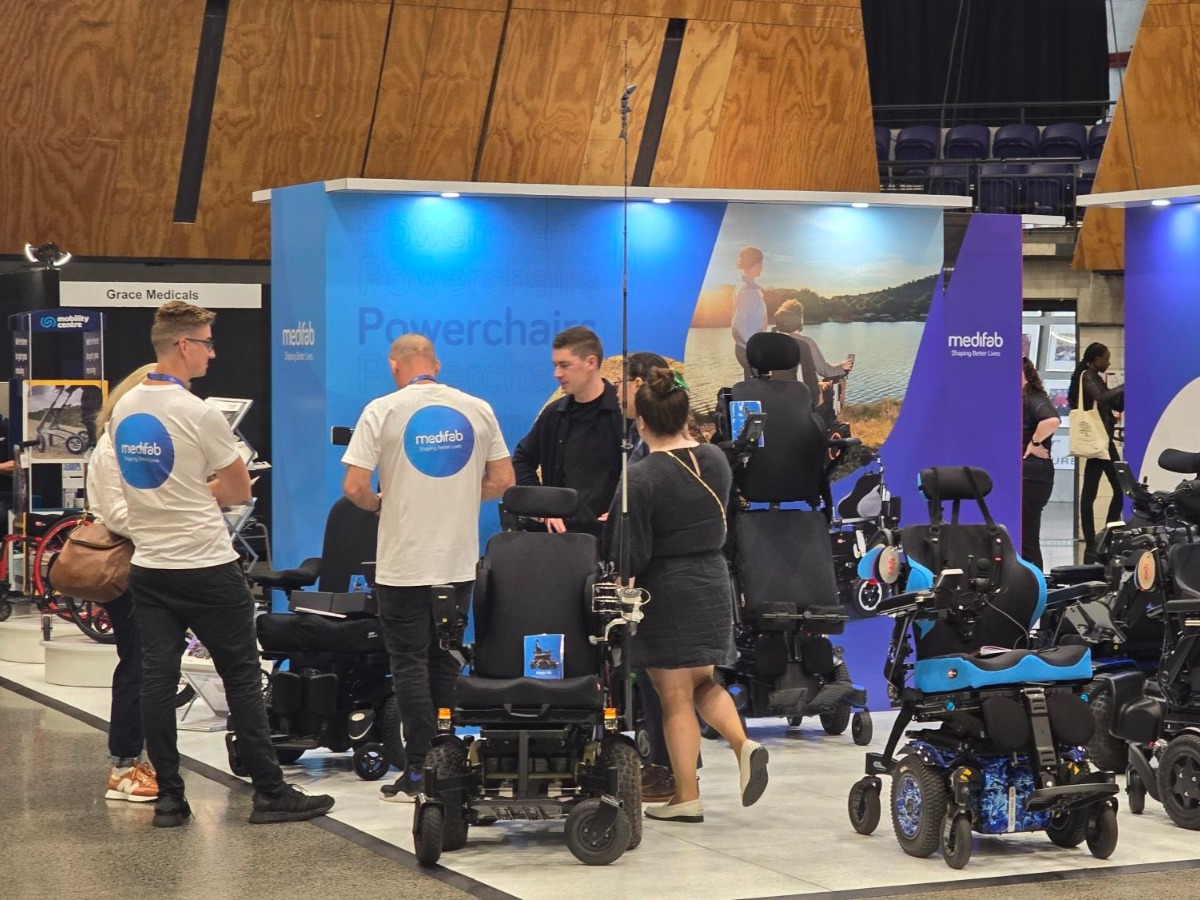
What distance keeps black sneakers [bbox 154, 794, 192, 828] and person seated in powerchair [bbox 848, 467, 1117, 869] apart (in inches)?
83.6

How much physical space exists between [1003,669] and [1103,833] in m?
0.56

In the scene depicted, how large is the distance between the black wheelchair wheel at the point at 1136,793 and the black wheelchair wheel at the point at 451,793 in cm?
227

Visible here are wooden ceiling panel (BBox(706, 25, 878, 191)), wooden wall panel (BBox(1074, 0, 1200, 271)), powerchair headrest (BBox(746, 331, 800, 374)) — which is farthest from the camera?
wooden ceiling panel (BBox(706, 25, 878, 191))

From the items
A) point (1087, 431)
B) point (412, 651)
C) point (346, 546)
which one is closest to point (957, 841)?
point (412, 651)

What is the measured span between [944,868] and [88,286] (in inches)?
371

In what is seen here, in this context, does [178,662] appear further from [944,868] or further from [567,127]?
[567,127]

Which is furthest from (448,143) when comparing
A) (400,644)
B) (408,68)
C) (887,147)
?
(887,147)

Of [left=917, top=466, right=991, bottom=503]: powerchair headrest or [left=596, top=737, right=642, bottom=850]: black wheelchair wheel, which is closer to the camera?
[left=596, top=737, right=642, bottom=850]: black wheelchair wheel

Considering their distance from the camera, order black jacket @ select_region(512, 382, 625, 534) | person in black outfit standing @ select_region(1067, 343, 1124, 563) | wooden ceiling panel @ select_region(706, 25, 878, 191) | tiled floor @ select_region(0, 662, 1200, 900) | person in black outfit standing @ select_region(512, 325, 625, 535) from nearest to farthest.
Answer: tiled floor @ select_region(0, 662, 1200, 900) → person in black outfit standing @ select_region(512, 325, 625, 535) → black jacket @ select_region(512, 382, 625, 534) → wooden ceiling panel @ select_region(706, 25, 878, 191) → person in black outfit standing @ select_region(1067, 343, 1124, 563)

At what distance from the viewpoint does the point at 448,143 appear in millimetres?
11641

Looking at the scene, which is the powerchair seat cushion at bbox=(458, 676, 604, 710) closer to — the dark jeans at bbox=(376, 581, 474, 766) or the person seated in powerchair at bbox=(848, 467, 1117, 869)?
the dark jeans at bbox=(376, 581, 474, 766)

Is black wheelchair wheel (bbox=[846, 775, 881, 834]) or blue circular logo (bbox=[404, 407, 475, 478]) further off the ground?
blue circular logo (bbox=[404, 407, 475, 478])

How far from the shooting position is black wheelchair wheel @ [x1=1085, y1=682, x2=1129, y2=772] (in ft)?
21.4

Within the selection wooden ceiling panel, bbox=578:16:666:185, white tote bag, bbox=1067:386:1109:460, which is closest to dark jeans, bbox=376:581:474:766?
wooden ceiling panel, bbox=578:16:666:185
